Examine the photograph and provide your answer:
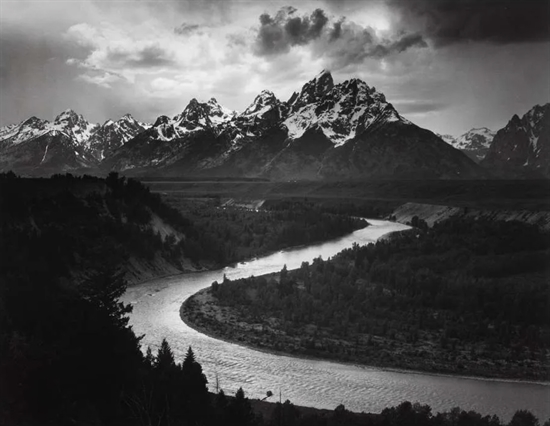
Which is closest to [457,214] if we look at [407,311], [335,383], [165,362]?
[407,311]

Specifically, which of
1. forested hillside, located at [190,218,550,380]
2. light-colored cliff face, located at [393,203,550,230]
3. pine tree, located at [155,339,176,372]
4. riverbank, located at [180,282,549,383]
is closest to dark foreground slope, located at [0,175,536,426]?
pine tree, located at [155,339,176,372]

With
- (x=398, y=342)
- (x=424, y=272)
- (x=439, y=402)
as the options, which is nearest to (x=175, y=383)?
(x=439, y=402)

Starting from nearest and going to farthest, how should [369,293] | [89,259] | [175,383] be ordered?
1. [175,383]
2. [369,293]
3. [89,259]

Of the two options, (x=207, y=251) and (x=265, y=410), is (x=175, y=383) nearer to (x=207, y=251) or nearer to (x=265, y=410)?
(x=265, y=410)

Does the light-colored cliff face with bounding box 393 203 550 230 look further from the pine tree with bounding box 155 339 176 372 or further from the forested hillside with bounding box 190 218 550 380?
the pine tree with bounding box 155 339 176 372

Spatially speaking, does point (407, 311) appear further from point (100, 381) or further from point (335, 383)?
point (100, 381)

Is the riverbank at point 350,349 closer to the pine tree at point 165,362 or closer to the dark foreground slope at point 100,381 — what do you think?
Answer: the dark foreground slope at point 100,381
